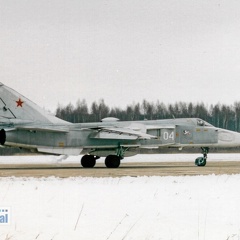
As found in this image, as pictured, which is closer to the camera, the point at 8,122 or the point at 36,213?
the point at 36,213

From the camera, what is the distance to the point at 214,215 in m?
9.82

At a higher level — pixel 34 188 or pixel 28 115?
pixel 28 115

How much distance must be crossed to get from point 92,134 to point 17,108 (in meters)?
4.27

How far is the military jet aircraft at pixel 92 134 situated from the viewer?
2753cm

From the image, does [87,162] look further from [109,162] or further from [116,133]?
[116,133]

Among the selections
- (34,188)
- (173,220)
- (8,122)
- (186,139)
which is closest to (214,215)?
(173,220)

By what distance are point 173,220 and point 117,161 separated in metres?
19.9

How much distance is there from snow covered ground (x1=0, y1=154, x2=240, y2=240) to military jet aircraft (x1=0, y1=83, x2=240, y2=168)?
13.5m

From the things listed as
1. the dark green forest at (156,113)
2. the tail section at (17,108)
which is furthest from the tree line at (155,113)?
the tail section at (17,108)

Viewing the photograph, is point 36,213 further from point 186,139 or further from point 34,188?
point 186,139

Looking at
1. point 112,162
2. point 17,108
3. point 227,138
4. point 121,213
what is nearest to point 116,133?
point 112,162

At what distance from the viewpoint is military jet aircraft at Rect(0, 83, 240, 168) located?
27531mm

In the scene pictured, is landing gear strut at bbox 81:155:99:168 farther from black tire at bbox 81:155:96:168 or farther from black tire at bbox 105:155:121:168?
black tire at bbox 105:155:121:168

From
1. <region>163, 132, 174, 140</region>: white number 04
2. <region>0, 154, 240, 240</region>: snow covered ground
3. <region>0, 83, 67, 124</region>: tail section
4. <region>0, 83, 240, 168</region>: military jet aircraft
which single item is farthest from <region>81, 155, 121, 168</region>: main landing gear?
<region>0, 154, 240, 240</region>: snow covered ground
